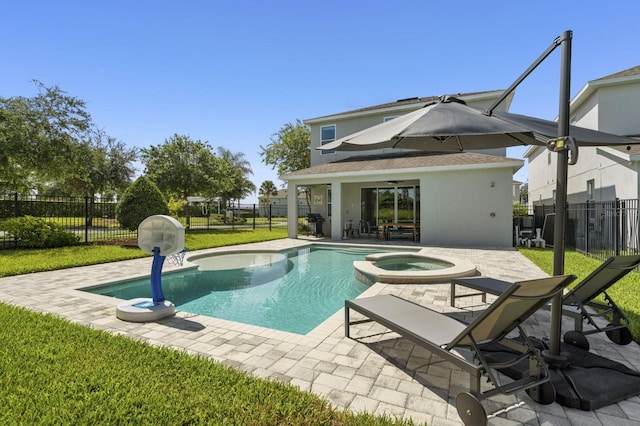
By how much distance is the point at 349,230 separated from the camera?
1739 centimetres

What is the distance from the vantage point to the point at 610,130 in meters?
13.8

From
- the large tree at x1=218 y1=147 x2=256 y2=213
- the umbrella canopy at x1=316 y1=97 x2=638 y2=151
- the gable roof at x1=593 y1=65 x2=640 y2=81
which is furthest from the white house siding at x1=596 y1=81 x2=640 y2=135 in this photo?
the large tree at x1=218 y1=147 x2=256 y2=213

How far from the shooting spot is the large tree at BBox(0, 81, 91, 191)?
13188 millimetres

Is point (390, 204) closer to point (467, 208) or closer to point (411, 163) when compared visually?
point (411, 163)

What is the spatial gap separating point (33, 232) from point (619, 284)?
18.0m

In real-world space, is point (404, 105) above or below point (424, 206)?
above

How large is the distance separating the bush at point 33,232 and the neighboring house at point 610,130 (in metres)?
21.2

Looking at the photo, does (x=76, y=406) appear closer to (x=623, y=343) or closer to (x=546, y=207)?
(x=623, y=343)

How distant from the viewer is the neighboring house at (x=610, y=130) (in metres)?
11.3

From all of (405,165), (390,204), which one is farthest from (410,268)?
(390,204)

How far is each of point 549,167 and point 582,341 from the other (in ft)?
69.1

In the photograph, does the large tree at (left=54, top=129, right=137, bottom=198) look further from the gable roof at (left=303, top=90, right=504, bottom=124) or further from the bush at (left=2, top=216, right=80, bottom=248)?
the gable roof at (left=303, top=90, right=504, bottom=124)

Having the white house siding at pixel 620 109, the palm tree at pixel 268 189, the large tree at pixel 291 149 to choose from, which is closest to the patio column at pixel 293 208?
the large tree at pixel 291 149

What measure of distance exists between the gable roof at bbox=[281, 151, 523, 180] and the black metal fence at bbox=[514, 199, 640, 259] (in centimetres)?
321
